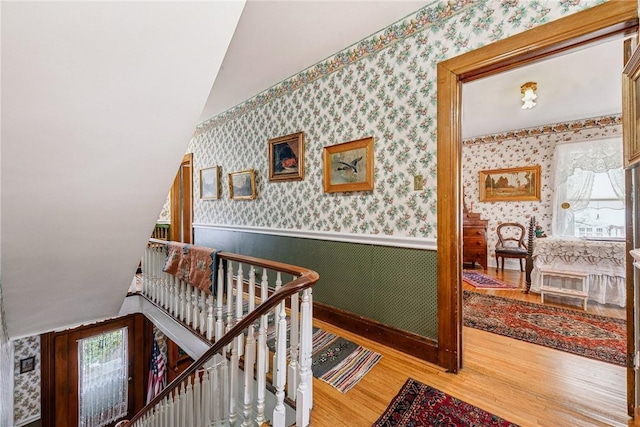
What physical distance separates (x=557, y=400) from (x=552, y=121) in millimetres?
4899

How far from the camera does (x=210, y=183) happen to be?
4.39 m

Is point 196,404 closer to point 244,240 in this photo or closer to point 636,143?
point 244,240

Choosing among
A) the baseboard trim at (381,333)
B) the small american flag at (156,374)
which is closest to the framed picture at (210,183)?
the baseboard trim at (381,333)

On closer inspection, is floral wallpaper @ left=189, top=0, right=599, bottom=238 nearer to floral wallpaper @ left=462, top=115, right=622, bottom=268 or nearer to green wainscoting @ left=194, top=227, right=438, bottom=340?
green wainscoting @ left=194, top=227, right=438, bottom=340

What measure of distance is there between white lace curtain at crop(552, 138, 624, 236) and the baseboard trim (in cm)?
443

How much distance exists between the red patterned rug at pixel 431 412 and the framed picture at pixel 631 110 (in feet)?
4.82

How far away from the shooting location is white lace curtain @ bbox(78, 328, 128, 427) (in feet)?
13.5

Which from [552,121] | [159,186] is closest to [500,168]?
[552,121]

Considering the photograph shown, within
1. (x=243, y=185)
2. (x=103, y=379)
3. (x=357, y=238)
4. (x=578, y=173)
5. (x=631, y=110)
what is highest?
(x=578, y=173)

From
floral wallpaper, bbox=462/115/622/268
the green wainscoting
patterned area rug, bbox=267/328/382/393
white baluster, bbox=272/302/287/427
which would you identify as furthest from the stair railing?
floral wallpaper, bbox=462/115/622/268

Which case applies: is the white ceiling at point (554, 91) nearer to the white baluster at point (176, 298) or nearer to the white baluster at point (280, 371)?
the white baluster at point (280, 371)

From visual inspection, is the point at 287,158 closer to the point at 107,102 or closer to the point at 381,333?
the point at 107,102

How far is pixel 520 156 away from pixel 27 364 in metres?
8.43

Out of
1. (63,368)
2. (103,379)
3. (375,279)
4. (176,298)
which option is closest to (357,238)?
(375,279)
